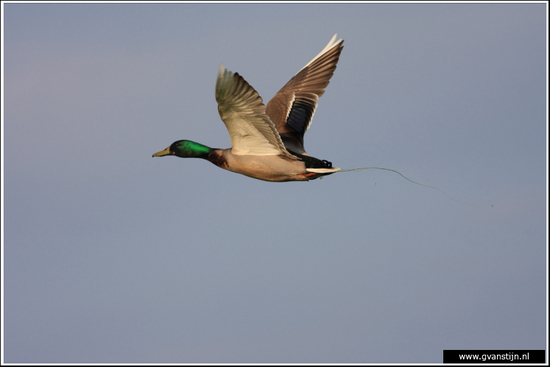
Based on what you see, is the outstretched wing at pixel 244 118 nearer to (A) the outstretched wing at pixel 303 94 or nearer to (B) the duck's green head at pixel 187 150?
(B) the duck's green head at pixel 187 150

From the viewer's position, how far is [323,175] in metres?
17.4

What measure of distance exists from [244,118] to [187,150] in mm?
2561

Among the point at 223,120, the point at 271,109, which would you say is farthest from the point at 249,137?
A: the point at 271,109

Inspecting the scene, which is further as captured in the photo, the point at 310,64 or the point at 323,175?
the point at 310,64

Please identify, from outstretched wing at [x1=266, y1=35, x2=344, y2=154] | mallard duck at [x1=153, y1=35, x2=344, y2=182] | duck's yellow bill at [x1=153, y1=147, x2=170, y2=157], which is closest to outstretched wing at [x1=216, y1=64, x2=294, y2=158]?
mallard duck at [x1=153, y1=35, x2=344, y2=182]

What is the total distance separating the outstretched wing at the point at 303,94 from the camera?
20.0 meters

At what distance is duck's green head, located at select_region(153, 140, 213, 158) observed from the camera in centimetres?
1820

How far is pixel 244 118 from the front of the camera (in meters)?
16.3

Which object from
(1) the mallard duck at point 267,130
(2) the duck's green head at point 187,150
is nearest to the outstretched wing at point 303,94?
(1) the mallard duck at point 267,130

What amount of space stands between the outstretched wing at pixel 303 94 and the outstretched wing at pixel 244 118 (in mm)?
2460

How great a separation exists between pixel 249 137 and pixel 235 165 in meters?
0.84

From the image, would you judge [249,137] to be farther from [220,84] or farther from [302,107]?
[302,107]

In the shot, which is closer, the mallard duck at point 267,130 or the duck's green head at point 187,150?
the mallard duck at point 267,130

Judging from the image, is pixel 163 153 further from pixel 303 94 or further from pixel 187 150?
pixel 303 94
